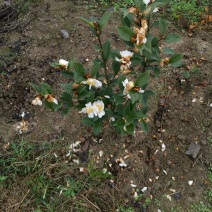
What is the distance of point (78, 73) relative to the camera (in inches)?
59.4

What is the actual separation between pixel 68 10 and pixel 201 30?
4.24 ft

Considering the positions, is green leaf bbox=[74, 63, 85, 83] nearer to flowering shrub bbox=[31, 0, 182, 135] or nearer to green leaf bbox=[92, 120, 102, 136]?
flowering shrub bbox=[31, 0, 182, 135]

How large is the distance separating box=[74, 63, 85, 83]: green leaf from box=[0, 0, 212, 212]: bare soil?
2.76 ft

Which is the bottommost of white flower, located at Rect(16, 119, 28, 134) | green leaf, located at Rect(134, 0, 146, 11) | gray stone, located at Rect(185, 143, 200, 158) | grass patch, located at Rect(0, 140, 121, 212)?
grass patch, located at Rect(0, 140, 121, 212)

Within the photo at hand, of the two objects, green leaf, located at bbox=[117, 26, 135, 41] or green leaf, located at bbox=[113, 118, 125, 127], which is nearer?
green leaf, located at bbox=[117, 26, 135, 41]

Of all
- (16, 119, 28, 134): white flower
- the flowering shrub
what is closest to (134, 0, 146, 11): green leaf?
the flowering shrub

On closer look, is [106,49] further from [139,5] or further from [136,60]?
[139,5]

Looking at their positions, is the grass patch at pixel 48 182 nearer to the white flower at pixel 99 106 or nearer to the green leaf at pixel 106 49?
the white flower at pixel 99 106

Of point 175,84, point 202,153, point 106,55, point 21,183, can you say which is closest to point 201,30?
point 175,84

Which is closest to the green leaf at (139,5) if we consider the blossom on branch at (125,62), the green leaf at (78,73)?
the blossom on branch at (125,62)

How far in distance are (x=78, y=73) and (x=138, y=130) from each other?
929 millimetres

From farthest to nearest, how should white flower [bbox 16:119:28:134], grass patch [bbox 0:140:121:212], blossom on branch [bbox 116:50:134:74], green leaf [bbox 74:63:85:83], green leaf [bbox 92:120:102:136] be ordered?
white flower [bbox 16:119:28:134] → grass patch [bbox 0:140:121:212] → green leaf [bbox 92:120:102:136] → blossom on branch [bbox 116:50:134:74] → green leaf [bbox 74:63:85:83]

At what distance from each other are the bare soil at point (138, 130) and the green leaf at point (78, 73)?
840 mm

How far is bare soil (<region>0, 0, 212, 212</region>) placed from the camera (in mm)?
2088
